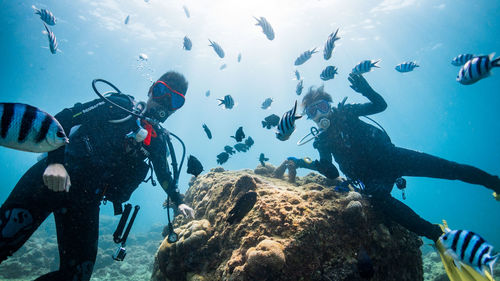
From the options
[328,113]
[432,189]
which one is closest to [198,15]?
[328,113]

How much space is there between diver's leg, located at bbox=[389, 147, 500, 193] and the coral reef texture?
1629mm

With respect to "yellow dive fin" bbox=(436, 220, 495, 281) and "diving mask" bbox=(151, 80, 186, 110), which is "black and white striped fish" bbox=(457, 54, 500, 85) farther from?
"diving mask" bbox=(151, 80, 186, 110)

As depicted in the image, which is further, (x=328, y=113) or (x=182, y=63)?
(x=182, y=63)

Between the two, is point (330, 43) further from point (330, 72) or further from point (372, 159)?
point (372, 159)

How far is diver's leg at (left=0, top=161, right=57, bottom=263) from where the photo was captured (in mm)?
2756

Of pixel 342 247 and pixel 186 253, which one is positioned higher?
pixel 342 247

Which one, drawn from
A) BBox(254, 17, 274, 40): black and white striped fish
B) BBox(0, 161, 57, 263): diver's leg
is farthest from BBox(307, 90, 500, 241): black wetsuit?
BBox(0, 161, 57, 263): diver's leg

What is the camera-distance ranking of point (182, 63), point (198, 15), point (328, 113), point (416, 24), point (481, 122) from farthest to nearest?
point (481, 122), point (182, 63), point (416, 24), point (198, 15), point (328, 113)

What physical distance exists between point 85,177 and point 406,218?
5477 millimetres

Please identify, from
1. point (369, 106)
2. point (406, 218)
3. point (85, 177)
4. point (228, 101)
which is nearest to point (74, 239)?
point (85, 177)

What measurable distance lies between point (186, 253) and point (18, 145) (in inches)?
104

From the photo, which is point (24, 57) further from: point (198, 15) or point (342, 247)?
point (342, 247)

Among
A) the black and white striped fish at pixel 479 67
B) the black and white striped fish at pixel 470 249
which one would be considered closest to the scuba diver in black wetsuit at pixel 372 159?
the black and white striped fish at pixel 470 249

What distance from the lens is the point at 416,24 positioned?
33344 millimetres
